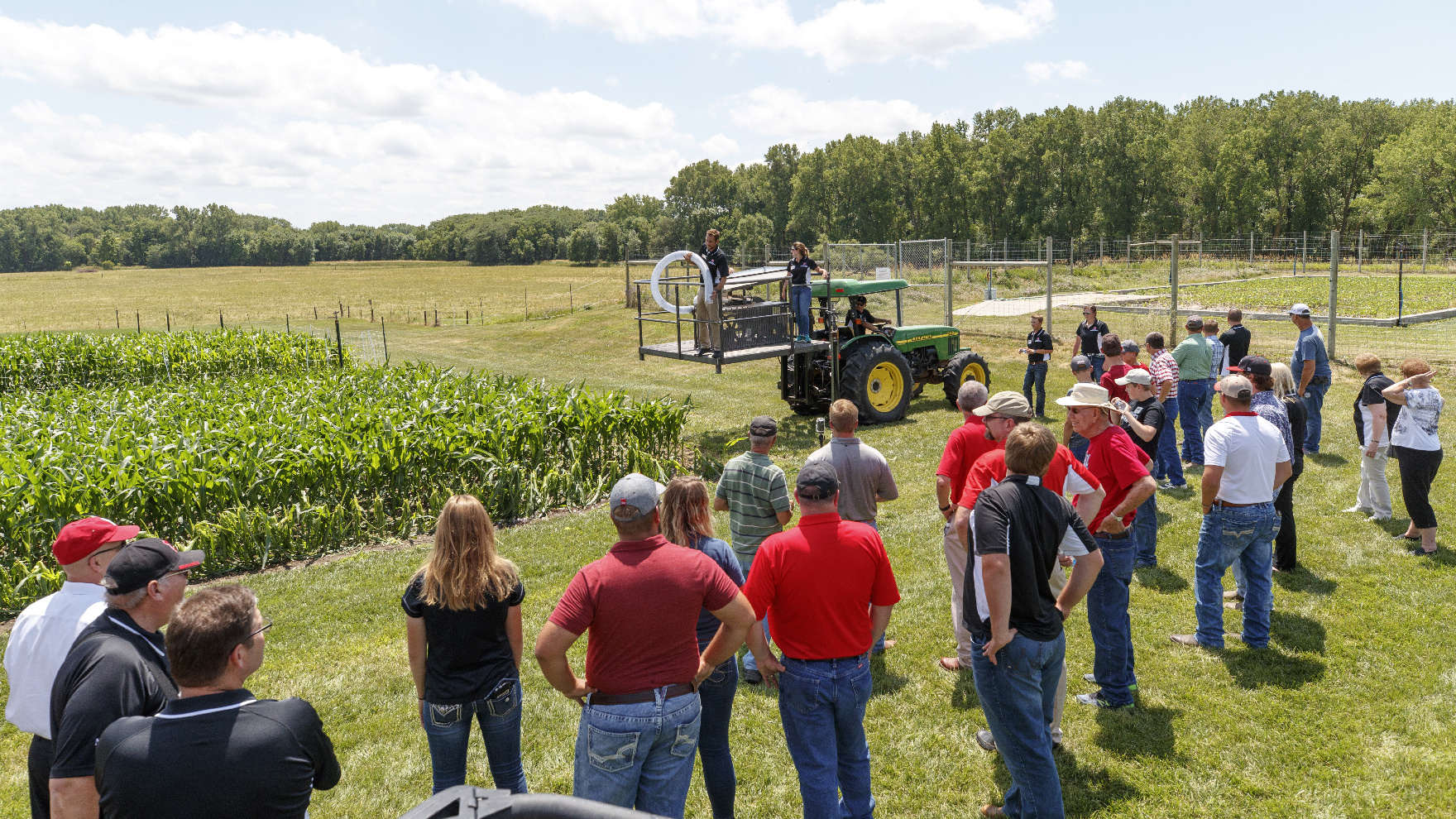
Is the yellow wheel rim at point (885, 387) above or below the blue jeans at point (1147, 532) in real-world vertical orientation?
above

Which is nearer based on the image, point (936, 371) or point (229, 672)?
point (229, 672)

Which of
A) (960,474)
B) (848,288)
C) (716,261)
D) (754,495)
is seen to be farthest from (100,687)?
(848,288)

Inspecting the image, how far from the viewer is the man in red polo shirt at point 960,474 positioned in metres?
5.88

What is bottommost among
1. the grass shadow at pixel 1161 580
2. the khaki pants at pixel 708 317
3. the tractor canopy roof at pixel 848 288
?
the grass shadow at pixel 1161 580

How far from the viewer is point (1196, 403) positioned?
35.8 feet

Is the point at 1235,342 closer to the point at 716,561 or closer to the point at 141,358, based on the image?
the point at 716,561

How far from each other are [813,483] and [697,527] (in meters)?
0.74

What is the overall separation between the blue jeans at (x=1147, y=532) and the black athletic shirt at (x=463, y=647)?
18.4 feet

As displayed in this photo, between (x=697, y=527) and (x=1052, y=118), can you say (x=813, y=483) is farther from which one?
(x=1052, y=118)

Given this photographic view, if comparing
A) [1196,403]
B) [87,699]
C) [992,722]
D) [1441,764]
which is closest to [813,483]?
[992,722]

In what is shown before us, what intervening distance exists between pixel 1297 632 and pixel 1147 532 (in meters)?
1.43

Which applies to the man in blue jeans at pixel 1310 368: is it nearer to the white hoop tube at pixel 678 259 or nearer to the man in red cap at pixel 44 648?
the white hoop tube at pixel 678 259

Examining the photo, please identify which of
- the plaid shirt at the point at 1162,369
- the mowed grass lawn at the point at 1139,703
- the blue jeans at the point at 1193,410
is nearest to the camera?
the mowed grass lawn at the point at 1139,703

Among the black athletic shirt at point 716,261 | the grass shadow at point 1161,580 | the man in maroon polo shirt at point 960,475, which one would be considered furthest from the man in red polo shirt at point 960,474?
the black athletic shirt at point 716,261
